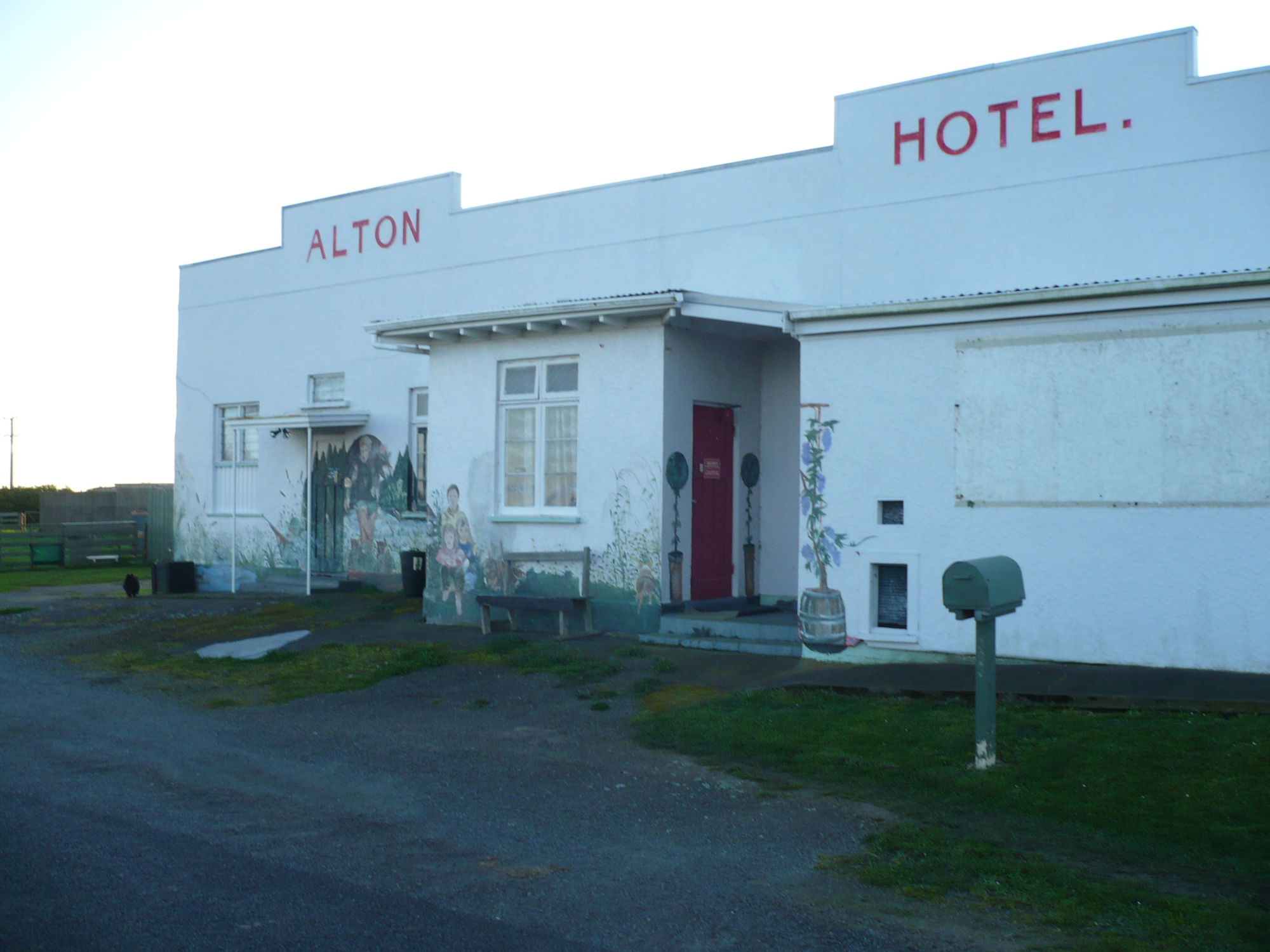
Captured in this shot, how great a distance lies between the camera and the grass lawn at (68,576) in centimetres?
2560

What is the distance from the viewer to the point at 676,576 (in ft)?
42.8

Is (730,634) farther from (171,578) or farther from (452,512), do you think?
(171,578)

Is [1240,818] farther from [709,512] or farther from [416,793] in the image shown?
[709,512]

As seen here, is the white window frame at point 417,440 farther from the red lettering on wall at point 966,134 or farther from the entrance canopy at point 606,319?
the red lettering on wall at point 966,134

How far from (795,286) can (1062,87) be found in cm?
392

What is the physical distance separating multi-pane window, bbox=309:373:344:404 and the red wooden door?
879cm

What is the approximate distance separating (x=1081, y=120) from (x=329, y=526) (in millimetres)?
13487

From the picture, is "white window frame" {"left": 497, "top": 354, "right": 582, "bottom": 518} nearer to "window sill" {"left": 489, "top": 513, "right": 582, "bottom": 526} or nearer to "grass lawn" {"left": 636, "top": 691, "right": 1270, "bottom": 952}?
"window sill" {"left": 489, "top": 513, "right": 582, "bottom": 526}

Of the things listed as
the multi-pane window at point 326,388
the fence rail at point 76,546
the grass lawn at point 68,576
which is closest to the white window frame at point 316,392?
the multi-pane window at point 326,388

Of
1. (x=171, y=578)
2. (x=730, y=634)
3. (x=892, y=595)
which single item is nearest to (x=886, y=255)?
(x=730, y=634)

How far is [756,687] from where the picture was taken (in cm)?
1014

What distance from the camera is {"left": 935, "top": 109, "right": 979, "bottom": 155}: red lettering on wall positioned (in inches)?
558

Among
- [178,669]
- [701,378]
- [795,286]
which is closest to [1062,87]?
[795,286]

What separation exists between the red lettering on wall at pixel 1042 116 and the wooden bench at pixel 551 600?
7177 millimetres
